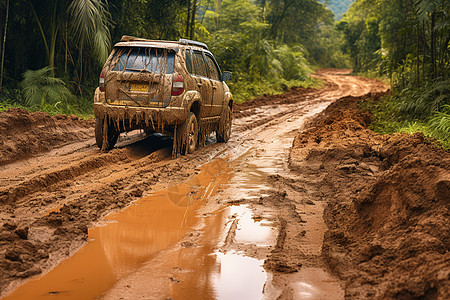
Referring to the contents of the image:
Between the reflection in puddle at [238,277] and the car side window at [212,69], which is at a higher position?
the car side window at [212,69]

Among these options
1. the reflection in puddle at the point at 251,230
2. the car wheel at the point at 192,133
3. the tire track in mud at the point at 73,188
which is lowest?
the tire track in mud at the point at 73,188

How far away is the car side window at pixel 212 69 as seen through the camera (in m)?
10.3

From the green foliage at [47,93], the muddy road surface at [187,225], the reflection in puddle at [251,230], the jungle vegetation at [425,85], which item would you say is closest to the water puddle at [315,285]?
the muddy road surface at [187,225]

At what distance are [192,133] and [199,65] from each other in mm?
1413

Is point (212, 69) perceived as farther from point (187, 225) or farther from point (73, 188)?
point (187, 225)

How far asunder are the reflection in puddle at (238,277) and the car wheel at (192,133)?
15.9 feet

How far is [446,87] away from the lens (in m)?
10.9

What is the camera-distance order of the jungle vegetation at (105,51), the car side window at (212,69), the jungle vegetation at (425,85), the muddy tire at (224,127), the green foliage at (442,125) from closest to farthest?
the green foliage at (442,125) < the car side window at (212,69) < the jungle vegetation at (425,85) < the muddy tire at (224,127) < the jungle vegetation at (105,51)

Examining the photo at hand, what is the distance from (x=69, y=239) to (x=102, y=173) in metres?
2.87

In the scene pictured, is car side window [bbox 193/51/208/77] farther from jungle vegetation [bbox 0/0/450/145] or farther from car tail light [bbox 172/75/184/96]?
jungle vegetation [bbox 0/0/450/145]

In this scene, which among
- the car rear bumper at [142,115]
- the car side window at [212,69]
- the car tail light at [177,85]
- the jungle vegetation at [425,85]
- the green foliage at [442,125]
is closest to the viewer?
the car rear bumper at [142,115]

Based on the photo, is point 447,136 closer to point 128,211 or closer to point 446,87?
point 446,87

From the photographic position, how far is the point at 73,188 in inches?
242

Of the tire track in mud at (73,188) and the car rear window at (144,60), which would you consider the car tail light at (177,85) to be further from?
the tire track in mud at (73,188)
